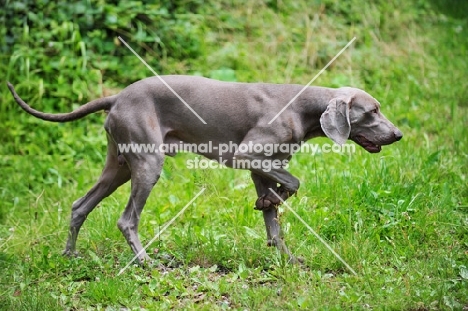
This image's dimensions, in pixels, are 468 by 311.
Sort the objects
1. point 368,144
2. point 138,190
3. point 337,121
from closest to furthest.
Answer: point 337,121
point 138,190
point 368,144

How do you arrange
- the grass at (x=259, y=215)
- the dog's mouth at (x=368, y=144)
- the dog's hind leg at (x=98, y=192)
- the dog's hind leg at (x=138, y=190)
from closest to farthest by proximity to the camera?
the grass at (x=259, y=215) → the dog's hind leg at (x=138, y=190) → the dog's mouth at (x=368, y=144) → the dog's hind leg at (x=98, y=192)

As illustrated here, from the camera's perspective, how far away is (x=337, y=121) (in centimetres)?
510

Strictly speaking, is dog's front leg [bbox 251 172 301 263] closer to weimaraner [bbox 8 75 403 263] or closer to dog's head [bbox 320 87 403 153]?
weimaraner [bbox 8 75 403 263]

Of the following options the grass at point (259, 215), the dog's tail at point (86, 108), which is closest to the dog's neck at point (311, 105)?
the grass at point (259, 215)

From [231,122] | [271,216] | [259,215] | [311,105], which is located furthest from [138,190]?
[311,105]

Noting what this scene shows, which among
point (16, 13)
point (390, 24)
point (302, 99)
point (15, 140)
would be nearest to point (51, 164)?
point (15, 140)

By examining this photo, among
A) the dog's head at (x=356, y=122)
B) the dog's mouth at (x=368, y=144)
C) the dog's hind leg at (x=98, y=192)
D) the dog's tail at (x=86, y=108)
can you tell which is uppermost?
the dog's head at (x=356, y=122)

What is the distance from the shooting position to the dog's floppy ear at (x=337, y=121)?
5086 mm

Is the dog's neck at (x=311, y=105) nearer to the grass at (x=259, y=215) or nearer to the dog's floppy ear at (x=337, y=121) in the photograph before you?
the dog's floppy ear at (x=337, y=121)

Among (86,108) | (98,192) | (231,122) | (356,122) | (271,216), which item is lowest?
(98,192)

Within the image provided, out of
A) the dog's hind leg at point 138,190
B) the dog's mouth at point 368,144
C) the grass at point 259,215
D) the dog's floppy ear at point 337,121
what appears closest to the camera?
the grass at point 259,215

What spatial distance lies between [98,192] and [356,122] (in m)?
2.16

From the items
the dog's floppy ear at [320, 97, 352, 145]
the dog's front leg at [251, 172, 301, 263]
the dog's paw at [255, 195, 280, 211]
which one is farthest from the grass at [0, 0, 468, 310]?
the dog's floppy ear at [320, 97, 352, 145]

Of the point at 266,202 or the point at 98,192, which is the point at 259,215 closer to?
the point at 266,202
